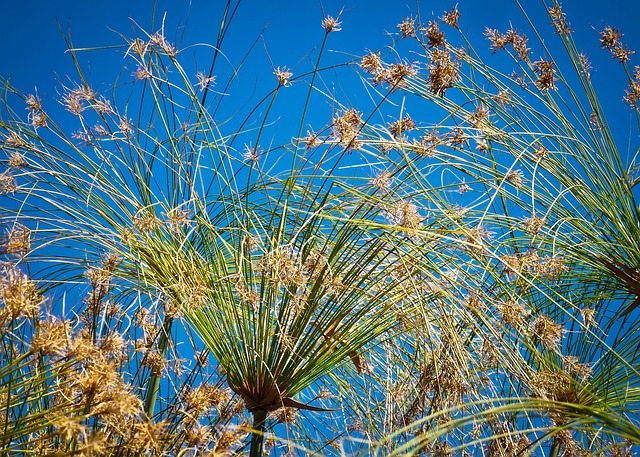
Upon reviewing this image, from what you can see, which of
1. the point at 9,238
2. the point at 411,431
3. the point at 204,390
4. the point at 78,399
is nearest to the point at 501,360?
the point at 411,431

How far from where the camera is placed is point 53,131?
255 centimetres

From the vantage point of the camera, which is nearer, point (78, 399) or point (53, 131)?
point (78, 399)

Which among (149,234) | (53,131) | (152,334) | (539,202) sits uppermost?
(53,131)

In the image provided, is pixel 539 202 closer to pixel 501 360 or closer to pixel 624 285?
pixel 624 285

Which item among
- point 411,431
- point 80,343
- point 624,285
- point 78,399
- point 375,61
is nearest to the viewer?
point 80,343

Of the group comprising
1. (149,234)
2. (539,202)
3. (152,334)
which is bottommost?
(152,334)

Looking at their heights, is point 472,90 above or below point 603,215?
above

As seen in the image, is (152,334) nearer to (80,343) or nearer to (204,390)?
(204,390)

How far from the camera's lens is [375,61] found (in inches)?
82.0

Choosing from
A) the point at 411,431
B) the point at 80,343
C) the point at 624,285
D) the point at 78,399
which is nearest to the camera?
the point at 80,343

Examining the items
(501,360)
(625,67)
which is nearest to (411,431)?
(501,360)

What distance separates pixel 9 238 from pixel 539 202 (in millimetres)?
1760

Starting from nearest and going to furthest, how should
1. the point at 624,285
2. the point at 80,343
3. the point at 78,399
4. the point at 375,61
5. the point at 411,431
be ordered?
the point at 80,343 < the point at 78,399 < the point at 411,431 < the point at 375,61 < the point at 624,285

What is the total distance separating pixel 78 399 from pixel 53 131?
4.85 ft
